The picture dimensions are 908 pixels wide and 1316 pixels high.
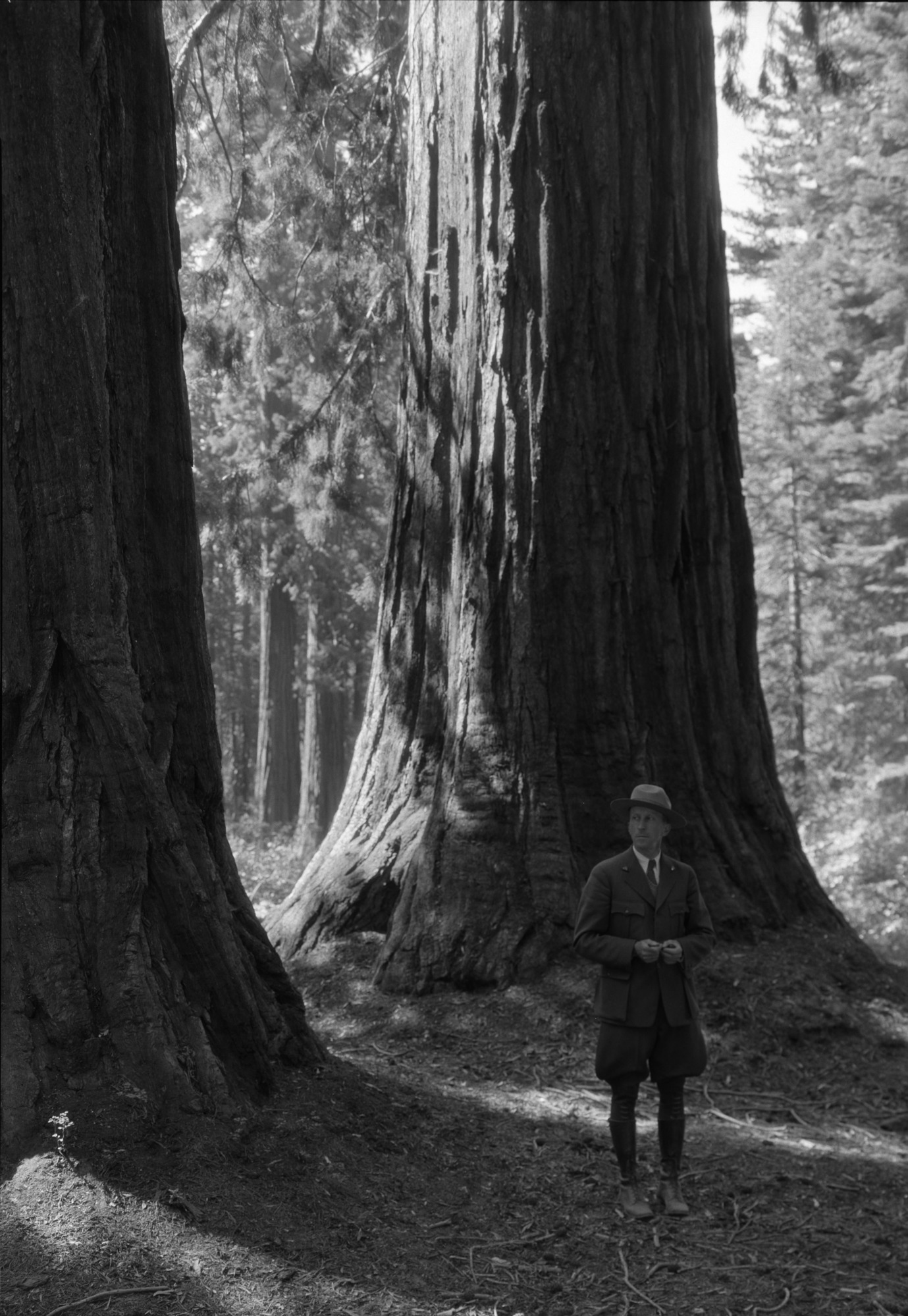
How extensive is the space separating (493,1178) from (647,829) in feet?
4.85

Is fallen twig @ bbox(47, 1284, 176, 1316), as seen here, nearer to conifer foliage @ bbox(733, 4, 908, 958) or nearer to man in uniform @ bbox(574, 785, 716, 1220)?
man in uniform @ bbox(574, 785, 716, 1220)

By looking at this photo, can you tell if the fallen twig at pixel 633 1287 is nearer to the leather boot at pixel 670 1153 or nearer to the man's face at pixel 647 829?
the leather boot at pixel 670 1153

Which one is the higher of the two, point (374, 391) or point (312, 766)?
point (374, 391)

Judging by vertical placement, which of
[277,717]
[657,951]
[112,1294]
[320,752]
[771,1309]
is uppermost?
[277,717]

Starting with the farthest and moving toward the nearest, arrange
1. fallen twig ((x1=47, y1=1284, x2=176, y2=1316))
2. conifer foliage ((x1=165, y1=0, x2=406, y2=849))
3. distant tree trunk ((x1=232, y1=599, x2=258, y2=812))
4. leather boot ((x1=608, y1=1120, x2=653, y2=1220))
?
1. distant tree trunk ((x1=232, y1=599, x2=258, y2=812))
2. conifer foliage ((x1=165, y1=0, x2=406, y2=849))
3. leather boot ((x1=608, y1=1120, x2=653, y2=1220))
4. fallen twig ((x1=47, y1=1284, x2=176, y2=1316))

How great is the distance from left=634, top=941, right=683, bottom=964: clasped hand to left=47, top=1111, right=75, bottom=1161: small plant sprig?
216 cm

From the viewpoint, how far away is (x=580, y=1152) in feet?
17.7

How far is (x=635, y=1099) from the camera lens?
5.02 m

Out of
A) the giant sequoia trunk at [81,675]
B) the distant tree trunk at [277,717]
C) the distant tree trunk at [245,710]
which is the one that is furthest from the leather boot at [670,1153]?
the distant tree trunk at [245,710]

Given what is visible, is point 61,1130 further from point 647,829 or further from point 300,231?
point 300,231

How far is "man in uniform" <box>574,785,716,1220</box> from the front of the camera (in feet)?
16.3

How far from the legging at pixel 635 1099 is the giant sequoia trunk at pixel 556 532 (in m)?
2.02

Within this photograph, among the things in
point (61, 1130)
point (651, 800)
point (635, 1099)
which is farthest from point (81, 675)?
point (635, 1099)

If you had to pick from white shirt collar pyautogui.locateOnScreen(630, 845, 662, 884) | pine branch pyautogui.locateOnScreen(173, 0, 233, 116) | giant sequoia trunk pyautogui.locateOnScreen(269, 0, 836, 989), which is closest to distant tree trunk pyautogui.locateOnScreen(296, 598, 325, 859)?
giant sequoia trunk pyautogui.locateOnScreen(269, 0, 836, 989)
